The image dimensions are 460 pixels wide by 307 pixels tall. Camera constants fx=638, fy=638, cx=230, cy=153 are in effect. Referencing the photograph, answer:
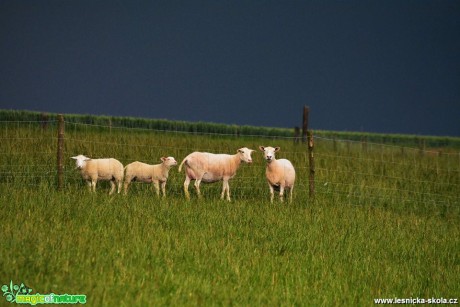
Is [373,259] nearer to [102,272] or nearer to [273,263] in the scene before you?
[273,263]

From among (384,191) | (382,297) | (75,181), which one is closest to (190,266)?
(382,297)

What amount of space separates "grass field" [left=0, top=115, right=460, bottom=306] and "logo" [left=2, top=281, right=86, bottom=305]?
0.14 meters

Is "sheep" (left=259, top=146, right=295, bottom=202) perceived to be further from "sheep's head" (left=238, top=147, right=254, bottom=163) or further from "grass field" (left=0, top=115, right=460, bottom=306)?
"grass field" (left=0, top=115, right=460, bottom=306)

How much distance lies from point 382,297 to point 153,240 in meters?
3.52

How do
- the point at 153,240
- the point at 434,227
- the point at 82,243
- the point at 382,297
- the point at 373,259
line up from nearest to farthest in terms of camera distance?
the point at 382,297 < the point at 82,243 < the point at 153,240 < the point at 373,259 < the point at 434,227

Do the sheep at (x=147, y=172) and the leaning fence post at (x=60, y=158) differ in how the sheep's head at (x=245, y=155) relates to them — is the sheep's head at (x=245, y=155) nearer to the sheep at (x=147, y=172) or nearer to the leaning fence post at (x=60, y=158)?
the sheep at (x=147, y=172)

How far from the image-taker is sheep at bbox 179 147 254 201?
1559 centimetres

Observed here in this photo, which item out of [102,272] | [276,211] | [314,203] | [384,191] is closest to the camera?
[102,272]

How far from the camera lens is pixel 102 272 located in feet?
25.8

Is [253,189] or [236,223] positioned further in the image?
[253,189]

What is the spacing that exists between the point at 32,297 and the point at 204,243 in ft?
11.6

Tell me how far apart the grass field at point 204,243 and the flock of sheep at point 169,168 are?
0.54 m

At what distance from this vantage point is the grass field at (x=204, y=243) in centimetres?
772

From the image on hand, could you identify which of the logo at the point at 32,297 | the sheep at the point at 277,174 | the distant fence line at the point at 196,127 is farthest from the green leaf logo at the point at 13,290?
the distant fence line at the point at 196,127
